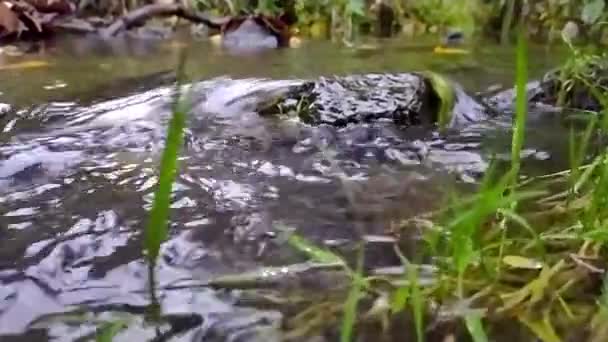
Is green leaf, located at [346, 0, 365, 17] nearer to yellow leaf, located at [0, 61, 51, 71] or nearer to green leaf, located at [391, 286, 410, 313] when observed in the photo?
yellow leaf, located at [0, 61, 51, 71]

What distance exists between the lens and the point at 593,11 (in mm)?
4113

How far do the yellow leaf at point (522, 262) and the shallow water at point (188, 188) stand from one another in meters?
0.17

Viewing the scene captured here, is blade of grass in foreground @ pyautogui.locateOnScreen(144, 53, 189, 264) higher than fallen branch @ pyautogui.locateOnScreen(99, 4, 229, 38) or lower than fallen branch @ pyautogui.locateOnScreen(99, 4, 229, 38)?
higher

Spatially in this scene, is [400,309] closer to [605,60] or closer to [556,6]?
[605,60]

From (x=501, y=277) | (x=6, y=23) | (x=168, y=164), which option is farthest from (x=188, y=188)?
(x=6, y=23)

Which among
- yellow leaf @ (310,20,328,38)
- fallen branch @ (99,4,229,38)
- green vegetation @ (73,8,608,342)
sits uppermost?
green vegetation @ (73,8,608,342)

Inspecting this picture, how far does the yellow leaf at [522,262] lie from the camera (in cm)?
116

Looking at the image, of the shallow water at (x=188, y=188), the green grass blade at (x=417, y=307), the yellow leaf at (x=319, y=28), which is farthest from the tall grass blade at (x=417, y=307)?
the yellow leaf at (x=319, y=28)

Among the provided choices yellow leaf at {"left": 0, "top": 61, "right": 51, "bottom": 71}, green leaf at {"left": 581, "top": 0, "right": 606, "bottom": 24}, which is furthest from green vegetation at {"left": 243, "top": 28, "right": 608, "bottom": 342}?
green leaf at {"left": 581, "top": 0, "right": 606, "bottom": 24}

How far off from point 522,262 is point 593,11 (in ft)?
10.9

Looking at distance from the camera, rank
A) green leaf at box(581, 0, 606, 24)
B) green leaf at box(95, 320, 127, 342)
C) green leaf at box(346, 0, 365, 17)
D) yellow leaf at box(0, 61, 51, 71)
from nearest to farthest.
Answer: green leaf at box(95, 320, 127, 342), yellow leaf at box(0, 61, 51, 71), green leaf at box(581, 0, 606, 24), green leaf at box(346, 0, 365, 17)

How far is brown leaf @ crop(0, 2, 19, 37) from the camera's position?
4578 mm

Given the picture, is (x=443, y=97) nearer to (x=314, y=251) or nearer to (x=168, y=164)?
(x=314, y=251)

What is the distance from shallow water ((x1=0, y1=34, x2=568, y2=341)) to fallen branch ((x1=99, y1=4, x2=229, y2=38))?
2.06 m
